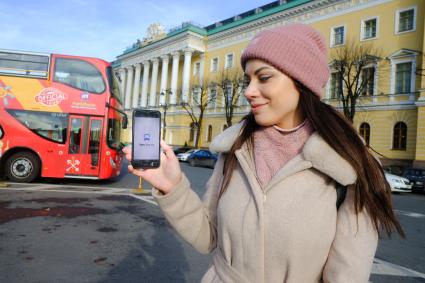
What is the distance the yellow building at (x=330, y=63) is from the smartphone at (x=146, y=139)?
951 cm

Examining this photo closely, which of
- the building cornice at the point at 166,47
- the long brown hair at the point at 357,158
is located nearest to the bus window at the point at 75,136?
the long brown hair at the point at 357,158

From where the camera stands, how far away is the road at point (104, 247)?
12.7 feet

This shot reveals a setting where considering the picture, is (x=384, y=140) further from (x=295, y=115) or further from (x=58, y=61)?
(x=295, y=115)

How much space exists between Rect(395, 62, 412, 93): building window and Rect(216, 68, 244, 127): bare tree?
13.2 metres

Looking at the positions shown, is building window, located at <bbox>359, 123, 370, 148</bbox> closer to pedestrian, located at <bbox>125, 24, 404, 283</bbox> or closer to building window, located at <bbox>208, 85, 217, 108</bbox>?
building window, located at <bbox>208, 85, 217, 108</bbox>

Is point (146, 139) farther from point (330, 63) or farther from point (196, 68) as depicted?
point (196, 68)

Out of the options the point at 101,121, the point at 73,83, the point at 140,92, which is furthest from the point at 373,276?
the point at 140,92

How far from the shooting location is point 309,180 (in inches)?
55.4

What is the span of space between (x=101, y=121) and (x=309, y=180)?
10475 millimetres

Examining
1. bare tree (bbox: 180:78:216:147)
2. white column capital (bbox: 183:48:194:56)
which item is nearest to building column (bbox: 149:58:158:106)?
white column capital (bbox: 183:48:194:56)

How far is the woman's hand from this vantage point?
1.49 metres

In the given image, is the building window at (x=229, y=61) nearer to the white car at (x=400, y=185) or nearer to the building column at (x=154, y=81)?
the building column at (x=154, y=81)

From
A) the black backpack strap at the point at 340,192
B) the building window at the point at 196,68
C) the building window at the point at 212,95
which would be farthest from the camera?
the building window at the point at 196,68

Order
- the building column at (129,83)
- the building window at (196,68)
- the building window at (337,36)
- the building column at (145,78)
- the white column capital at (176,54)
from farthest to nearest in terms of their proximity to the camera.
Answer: the building column at (129,83), the building column at (145,78), the white column capital at (176,54), the building window at (196,68), the building window at (337,36)
